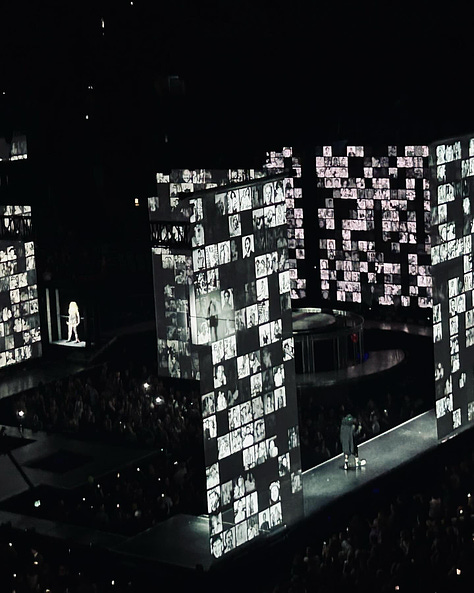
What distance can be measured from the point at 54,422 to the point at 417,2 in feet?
55.8

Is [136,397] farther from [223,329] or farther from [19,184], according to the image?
[223,329]

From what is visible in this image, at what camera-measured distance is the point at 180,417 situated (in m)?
34.7

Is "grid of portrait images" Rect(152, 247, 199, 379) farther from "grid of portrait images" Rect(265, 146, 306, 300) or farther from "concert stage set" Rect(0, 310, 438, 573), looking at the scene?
"grid of portrait images" Rect(265, 146, 306, 300)

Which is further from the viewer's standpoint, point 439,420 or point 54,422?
point 54,422

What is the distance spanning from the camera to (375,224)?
46.9m

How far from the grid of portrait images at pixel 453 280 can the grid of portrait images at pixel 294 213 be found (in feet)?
50.0

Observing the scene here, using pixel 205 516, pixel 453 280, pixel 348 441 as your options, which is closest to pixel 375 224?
pixel 453 280

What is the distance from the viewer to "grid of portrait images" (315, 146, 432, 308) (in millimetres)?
45844

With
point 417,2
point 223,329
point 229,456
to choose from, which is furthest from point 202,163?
point 417,2

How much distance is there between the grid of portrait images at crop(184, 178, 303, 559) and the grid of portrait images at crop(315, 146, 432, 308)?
18.2m

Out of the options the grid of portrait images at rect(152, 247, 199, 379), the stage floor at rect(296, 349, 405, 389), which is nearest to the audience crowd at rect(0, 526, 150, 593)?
the grid of portrait images at rect(152, 247, 199, 379)

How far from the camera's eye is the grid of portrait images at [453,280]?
Result: 31.8m

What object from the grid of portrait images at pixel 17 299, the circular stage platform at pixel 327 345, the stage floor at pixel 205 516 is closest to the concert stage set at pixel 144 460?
the stage floor at pixel 205 516

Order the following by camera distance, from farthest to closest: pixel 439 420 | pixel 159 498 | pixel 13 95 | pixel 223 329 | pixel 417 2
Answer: pixel 417 2 < pixel 13 95 < pixel 439 420 < pixel 159 498 < pixel 223 329
